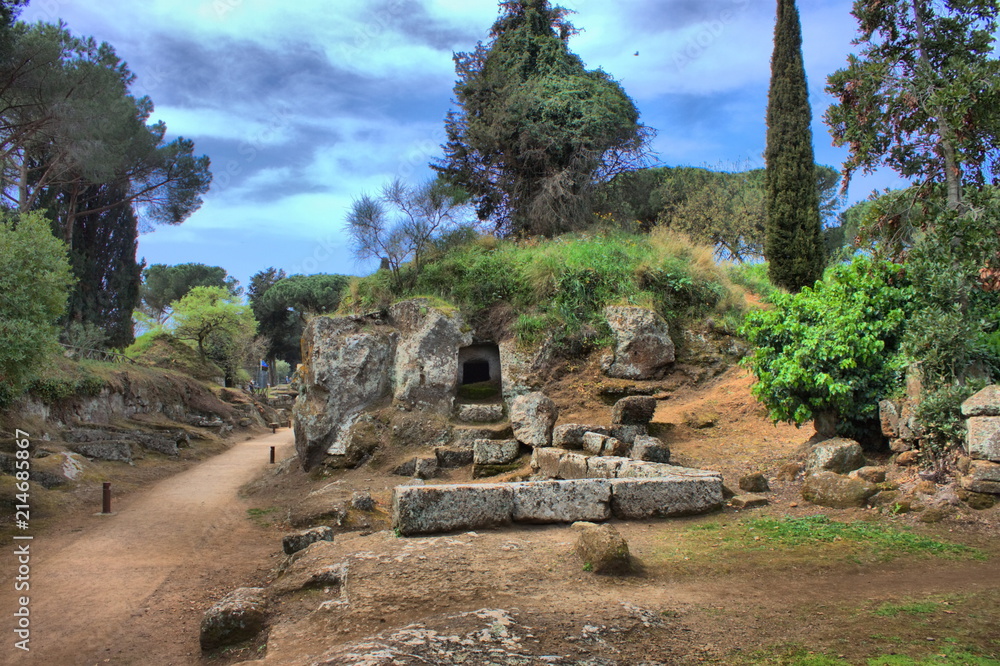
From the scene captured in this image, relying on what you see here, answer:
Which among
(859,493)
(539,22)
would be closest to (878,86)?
(859,493)

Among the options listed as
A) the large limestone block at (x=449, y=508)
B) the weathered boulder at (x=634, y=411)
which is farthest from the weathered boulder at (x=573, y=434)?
the large limestone block at (x=449, y=508)

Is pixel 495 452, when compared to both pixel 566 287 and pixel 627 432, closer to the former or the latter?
pixel 627 432

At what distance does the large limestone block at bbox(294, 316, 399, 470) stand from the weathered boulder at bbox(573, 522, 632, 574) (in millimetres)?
8956

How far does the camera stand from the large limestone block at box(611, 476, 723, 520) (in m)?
6.71

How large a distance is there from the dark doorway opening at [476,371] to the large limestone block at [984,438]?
10.3 m

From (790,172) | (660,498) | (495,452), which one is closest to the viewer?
(660,498)

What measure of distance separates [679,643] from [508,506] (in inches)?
125

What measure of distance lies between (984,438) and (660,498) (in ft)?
10.5

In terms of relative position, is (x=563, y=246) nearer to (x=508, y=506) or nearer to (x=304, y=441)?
(x=304, y=441)

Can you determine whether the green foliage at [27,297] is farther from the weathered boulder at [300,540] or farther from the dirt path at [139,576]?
the weathered boulder at [300,540]

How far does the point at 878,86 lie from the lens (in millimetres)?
7969

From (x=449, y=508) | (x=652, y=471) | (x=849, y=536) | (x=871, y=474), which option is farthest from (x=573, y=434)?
(x=849, y=536)

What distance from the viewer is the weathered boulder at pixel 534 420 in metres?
10.9

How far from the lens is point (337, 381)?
13.4 meters
